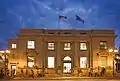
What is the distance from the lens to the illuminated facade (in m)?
72.4

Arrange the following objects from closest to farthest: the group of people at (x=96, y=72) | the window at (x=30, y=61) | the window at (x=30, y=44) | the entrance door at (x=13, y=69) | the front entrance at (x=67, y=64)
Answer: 1. the entrance door at (x=13, y=69)
2. the group of people at (x=96, y=72)
3. the window at (x=30, y=61)
4. the window at (x=30, y=44)
5. the front entrance at (x=67, y=64)

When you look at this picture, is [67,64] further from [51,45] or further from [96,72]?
[96,72]

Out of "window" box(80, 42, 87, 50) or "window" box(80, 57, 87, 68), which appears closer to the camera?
"window" box(80, 57, 87, 68)

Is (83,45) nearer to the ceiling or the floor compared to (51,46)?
nearer to the ceiling

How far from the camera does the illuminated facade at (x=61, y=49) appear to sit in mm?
72438

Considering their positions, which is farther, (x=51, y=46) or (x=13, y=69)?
(x=51, y=46)

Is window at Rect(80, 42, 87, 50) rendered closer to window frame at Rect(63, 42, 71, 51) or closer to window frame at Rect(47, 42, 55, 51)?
window frame at Rect(63, 42, 71, 51)

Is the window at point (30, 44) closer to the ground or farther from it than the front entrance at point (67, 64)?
farther from it

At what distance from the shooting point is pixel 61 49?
241 feet

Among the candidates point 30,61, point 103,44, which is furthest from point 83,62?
point 30,61

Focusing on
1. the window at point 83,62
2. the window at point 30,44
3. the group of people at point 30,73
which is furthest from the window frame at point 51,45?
the window at point 83,62

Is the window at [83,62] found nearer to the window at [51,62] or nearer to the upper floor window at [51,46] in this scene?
the window at [51,62]

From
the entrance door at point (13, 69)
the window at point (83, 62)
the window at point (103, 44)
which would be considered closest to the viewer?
the entrance door at point (13, 69)

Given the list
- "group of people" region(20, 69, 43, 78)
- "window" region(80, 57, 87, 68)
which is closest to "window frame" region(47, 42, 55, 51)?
"group of people" region(20, 69, 43, 78)
